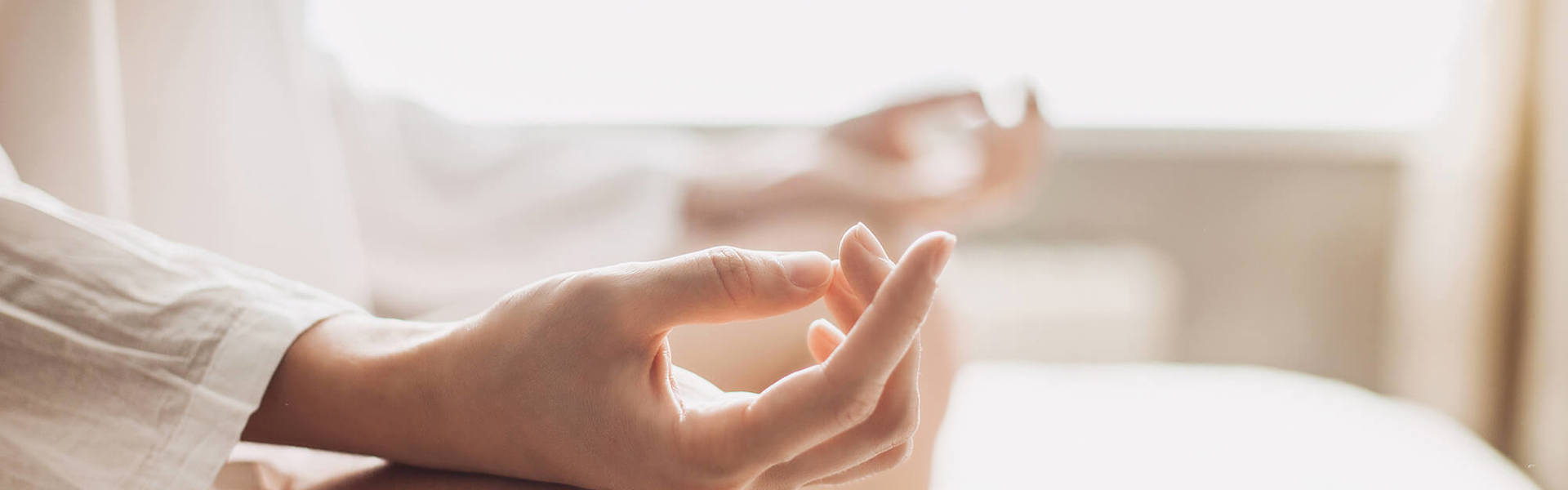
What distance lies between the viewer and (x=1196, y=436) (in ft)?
2.36

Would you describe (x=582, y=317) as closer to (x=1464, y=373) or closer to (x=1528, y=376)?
(x=1528, y=376)

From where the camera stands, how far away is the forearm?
35 centimetres

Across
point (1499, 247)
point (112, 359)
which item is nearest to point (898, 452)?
Result: point (112, 359)

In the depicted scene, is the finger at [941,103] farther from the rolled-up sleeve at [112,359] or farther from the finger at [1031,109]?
the rolled-up sleeve at [112,359]

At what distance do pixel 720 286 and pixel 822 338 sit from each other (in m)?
0.07

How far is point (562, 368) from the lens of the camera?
1.10ft

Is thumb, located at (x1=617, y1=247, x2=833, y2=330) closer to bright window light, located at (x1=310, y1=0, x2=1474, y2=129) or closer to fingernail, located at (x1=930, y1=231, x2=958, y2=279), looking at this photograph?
fingernail, located at (x1=930, y1=231, x2=958, y2=279)

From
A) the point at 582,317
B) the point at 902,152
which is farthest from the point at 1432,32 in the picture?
the point at 582,317

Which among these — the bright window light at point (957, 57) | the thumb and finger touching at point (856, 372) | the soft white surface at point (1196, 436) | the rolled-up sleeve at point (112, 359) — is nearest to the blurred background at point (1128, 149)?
the bright window light at point (957, 57)

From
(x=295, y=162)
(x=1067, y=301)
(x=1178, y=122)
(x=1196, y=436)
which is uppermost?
(x=295, y=162)

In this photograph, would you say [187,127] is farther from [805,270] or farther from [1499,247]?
[1499,247]

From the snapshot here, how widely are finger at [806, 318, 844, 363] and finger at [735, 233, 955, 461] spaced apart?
61 millimetres

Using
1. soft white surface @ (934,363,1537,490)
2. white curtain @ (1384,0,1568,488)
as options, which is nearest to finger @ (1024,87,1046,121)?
soft white surface @ (934,363,1537,490)

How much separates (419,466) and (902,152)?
2.27ft
